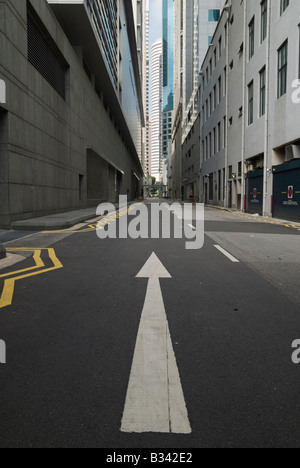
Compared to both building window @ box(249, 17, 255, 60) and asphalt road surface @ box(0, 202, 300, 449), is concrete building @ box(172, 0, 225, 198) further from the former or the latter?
asphalt road surface @ box(0, 202, 300, 449)

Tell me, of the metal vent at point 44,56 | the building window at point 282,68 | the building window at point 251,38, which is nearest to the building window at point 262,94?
the building window at point 282,68

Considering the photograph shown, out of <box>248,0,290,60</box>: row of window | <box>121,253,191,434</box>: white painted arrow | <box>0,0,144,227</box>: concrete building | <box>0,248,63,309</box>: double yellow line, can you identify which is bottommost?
<box>121,253,191,434</box>: white painted arrow

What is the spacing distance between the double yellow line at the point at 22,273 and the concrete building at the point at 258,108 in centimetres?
1451

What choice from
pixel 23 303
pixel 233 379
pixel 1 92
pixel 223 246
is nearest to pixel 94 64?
pixel 1 92

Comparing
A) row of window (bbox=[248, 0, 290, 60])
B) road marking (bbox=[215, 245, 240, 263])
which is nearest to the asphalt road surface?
road marking (bbox=[215, 245, 240, 263])

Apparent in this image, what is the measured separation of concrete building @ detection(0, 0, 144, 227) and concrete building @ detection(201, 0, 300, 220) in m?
11.8

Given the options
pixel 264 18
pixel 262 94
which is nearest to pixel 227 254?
pixel 262 94

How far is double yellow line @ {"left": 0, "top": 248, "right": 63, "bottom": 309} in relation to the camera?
201 inches

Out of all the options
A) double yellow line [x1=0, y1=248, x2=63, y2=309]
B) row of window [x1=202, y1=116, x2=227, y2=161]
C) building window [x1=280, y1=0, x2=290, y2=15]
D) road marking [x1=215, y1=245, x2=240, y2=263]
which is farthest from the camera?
row of window [x1=202, y1=116, x2=227, y2=161]

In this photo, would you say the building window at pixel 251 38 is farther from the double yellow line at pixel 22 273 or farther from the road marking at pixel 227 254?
the double yellow line at pixel 22 273

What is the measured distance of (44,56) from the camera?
770 inches

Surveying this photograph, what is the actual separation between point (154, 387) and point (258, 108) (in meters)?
26.8

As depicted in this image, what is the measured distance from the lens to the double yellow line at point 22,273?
16.7 feet

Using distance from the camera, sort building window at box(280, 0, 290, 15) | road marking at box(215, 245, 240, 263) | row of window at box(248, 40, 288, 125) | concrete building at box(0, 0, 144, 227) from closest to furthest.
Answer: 1. road marking at box(215, 245, 240, 263)
2. concrete building at box(0, 0, 144, 227)
3. building window at box(280, 0, 290, 15)
4. row of window at box(248, 40, 288, 125)
